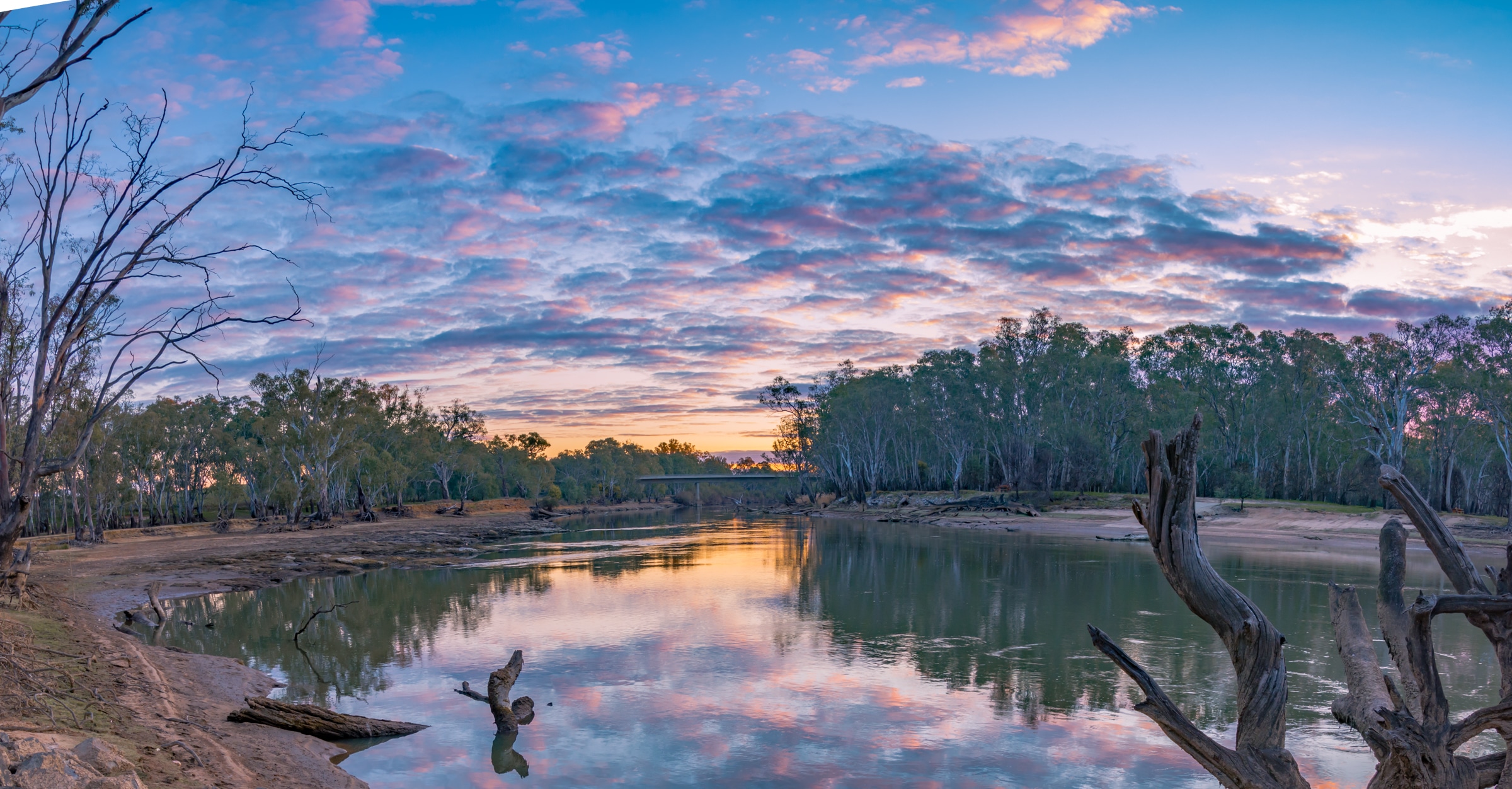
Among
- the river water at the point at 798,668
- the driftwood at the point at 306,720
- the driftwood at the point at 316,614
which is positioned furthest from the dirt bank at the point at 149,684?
the driftwood at the point at 316,614

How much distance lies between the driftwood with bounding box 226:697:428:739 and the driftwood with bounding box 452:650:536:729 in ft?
5.46

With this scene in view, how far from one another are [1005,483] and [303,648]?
72.8m

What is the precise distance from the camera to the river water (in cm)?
1187

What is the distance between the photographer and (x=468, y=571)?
36.5 meters

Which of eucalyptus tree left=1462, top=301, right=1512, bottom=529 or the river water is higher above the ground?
eucalyptus tree left=1462, top=301, right=1512, bottom=529

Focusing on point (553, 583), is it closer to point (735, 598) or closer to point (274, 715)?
point (735, 598)

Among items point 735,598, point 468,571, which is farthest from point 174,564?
point 735,598

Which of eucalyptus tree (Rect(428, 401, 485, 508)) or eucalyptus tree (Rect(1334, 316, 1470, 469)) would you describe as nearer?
eucalyptus tree (Rect(1334, 316, 1470, 469))

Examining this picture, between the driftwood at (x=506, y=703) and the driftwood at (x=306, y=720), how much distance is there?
5.46 ft

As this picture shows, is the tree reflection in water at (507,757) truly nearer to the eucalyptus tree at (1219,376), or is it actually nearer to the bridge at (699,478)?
the eucalyptus tree at (1219,376)

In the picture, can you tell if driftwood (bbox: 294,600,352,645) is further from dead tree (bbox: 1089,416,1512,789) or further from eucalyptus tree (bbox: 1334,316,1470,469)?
eucalyptus tree (bbox: 1334,316,1470,469)

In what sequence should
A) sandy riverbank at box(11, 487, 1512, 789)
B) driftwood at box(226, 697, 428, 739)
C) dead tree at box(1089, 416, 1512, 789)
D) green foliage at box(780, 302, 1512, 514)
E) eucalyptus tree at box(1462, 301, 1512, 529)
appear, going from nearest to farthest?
1. dead tree at box(1089, 416, 1512, 789)
2. sandy riverbank at box(11, 487, 1512, 789)
3. driftwood at box(226, 697, 428, 739)
4. eucalyptus tree at box(1462, 301, 1512, 529)
5. green foliage at box(780, 302, 1512, 514)

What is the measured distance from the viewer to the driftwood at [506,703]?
13203 millimetres

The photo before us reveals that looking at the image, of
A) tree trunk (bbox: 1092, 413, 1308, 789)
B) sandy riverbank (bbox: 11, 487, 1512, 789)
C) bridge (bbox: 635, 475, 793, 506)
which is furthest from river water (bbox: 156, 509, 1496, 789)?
bridge (bbox: 635, 475, 793, 506)
